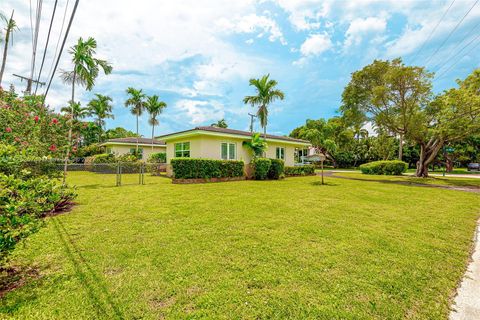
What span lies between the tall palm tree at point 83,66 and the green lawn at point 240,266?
7789 mm

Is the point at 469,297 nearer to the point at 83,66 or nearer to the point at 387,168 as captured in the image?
the point at 83,66

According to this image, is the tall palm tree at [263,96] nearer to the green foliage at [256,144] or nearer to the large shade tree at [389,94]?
the green foliage at [256,144]

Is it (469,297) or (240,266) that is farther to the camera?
(240,266)

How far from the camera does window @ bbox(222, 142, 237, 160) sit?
53.0ft

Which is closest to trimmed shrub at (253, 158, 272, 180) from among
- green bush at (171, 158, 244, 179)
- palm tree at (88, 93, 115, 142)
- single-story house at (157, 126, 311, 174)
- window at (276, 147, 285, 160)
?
green bush at (171, 158, 244, 179)

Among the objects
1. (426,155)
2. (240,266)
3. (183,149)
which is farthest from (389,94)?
(240,266)

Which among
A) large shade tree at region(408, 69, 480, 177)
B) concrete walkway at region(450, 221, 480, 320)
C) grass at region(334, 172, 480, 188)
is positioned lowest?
concrete walkway at region(450, 221, 480, 320)

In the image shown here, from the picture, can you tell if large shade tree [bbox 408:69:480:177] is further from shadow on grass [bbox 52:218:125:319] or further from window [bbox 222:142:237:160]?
shadow on grass [bbox 52:218:125:319]

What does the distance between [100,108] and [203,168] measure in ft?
94.4

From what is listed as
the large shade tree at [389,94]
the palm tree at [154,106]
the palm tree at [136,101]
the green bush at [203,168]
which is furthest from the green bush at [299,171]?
the palm tree at [136,101]

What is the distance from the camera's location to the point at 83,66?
10.5 meters

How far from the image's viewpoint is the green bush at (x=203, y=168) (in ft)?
43.3

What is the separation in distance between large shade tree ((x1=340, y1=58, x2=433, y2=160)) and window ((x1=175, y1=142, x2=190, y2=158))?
1581 cm

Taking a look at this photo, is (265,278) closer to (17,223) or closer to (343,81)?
(17,223)
